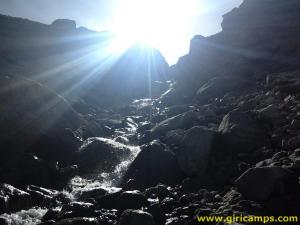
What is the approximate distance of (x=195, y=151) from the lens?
2342 cm

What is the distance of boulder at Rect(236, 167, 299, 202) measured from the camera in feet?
50.2

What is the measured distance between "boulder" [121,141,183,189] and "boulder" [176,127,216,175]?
2.10 feet

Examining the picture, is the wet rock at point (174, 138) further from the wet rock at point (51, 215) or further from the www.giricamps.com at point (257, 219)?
the www.giricamps.com at point (257, 219)

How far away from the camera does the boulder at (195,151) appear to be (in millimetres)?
Answer: 22506

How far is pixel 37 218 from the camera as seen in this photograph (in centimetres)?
1869

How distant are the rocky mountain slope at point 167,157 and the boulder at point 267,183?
0.15 ft

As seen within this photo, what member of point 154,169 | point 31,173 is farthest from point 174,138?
point 31,173

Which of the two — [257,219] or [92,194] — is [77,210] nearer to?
[92,194]

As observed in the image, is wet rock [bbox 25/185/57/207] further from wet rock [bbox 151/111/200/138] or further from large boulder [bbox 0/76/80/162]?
wet rock [bbox 151/111/200/138]

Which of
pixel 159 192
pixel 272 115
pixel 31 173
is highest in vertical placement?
pixel 272 115

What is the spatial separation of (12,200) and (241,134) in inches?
587

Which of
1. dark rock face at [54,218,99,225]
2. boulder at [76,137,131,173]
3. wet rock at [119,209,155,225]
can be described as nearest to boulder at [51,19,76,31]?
boulder at [76,137,131,173]

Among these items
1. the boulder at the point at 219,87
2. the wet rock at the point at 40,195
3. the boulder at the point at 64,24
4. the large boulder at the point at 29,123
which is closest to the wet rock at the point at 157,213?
the wet rock at the point at 40,195

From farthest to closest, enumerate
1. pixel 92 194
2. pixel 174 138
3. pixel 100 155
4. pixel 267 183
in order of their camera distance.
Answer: pixel 100 155
pixel 174 138
pixel 92 194
pixel 267 183
